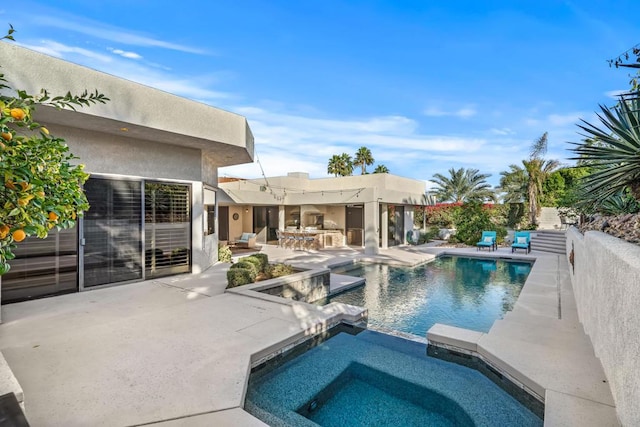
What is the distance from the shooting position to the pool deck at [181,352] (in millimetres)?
3340

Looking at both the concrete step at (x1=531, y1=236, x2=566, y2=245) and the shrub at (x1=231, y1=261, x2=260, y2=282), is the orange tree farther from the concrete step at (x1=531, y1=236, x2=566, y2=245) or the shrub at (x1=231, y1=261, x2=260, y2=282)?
the concrete step at (x1=531, y1=236, x2=566, y2=245)

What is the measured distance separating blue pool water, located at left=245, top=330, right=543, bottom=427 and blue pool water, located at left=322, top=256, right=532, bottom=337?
5.02ft

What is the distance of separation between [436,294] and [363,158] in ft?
109

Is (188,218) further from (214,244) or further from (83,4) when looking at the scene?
(83,4)

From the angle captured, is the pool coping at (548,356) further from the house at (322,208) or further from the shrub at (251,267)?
the house at (322,208)

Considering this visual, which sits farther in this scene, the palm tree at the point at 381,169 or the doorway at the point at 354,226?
the palm tree at the point at 381,169

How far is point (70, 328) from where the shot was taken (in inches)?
220

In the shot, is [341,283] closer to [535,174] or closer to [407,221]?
[407,221]

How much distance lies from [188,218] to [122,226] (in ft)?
6.35

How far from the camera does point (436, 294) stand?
32.3 ft

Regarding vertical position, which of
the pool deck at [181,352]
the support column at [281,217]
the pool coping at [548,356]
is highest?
the support column at [281,217]

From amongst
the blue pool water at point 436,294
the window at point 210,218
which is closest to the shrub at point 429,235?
the blue pool water at point 436,294

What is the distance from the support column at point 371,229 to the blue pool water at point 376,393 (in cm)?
1198

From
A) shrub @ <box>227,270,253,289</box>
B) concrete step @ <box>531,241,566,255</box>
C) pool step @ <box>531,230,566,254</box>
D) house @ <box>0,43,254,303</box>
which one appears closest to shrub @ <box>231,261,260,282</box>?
shrub @ <box>227,270,253,289</box>
